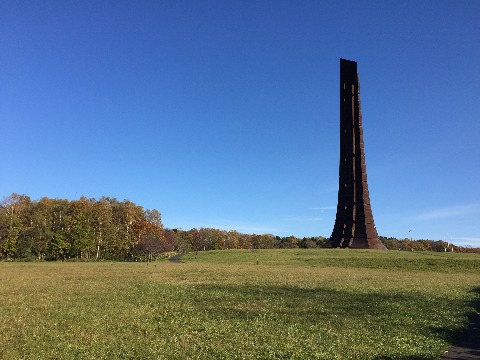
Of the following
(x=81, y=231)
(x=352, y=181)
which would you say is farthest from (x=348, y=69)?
(x=81, y=231)

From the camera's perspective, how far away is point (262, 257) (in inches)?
2876

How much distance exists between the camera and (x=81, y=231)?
99062 mm

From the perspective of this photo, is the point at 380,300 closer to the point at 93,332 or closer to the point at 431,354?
the point at 431,354

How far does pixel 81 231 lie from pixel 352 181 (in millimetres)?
70054

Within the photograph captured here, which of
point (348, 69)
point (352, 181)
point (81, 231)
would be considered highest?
point (348, 69)

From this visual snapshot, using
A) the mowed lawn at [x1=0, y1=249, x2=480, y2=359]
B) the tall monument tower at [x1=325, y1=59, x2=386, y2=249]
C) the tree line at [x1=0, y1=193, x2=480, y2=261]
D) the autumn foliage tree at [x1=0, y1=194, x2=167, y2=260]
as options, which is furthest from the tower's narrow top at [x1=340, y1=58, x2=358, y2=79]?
the mowed lawn at [x1=0, y1=249, x2=480, y2=359]

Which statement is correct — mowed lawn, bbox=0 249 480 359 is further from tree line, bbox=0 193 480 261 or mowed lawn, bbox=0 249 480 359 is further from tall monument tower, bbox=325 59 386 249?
tree line, bbox=0 193 480 261

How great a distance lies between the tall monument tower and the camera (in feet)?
310

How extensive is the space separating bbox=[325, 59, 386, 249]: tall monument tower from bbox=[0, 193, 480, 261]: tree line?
17439 millimetres

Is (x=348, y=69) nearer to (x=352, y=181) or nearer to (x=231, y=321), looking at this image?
(x=352, y=181)

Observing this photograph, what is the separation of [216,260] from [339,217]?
39.8m

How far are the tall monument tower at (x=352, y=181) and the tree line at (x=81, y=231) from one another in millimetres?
17439

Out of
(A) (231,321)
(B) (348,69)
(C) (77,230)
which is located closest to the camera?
(A) (231,321)

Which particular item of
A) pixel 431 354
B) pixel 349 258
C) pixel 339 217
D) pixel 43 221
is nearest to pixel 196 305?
pixel 431 354
